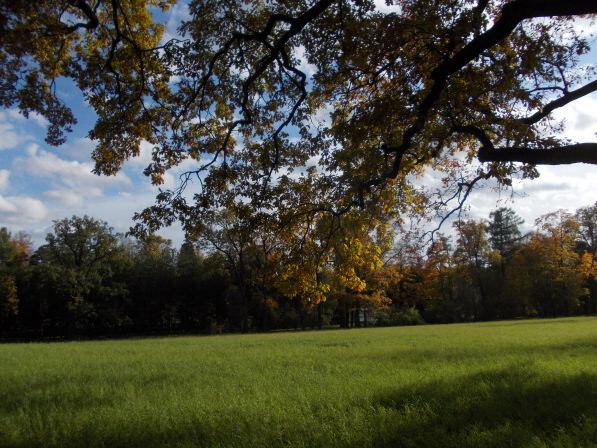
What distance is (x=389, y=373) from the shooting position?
1068cm

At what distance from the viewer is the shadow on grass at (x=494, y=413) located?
17.8 ft

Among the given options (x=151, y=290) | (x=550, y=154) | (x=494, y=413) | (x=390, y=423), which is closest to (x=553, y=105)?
(x=550, y=154)

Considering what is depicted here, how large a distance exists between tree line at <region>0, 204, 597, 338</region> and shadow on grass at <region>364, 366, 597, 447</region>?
4378cm

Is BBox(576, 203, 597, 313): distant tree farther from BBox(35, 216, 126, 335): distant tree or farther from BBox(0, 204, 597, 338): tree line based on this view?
BBox(35, 216, 126, 335): distant tree

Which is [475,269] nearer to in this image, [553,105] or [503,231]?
[503,231]

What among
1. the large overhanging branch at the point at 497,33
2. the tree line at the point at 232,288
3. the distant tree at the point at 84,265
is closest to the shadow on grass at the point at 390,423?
the large overhanging branch at the point at 497,33

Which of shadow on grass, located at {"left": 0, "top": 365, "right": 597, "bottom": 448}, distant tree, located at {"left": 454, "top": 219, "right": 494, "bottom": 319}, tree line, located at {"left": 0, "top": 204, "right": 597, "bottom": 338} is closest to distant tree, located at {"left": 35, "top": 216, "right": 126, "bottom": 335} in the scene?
tree line, located at {"left": 0, "top": 204, "right": 597, "bottom": 338}

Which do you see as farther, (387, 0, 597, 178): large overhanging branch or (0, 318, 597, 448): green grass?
(387, 0, 597, 178): large overhanging branch

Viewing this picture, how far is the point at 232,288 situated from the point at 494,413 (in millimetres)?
55676

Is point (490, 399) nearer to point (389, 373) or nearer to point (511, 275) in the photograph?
point (389, 373)

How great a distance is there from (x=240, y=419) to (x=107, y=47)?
8.91 metres

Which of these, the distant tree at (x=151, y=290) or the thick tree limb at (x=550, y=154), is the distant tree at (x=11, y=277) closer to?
the distant tree at (x=151, y=290)

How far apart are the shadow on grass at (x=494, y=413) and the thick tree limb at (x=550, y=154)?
3.81 meters

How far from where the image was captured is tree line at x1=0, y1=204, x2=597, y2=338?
58.4 m
